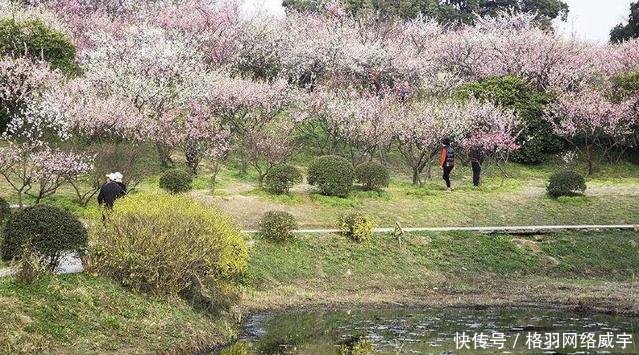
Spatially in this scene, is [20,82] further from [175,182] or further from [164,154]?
[175,182]

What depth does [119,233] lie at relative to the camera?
21734 millimetres

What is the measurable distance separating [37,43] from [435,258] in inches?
972

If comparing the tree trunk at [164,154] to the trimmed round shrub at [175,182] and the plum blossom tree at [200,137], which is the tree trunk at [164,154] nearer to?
the plum blossom tree at [200,137]

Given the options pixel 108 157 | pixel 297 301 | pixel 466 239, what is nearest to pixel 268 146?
pixel 108 157

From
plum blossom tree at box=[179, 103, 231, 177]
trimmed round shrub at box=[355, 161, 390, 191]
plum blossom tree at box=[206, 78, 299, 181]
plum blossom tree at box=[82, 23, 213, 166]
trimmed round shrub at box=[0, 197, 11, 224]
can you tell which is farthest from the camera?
plum blossom tree at box=[206, 78, 299, 181]

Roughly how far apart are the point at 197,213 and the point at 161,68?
2376cm

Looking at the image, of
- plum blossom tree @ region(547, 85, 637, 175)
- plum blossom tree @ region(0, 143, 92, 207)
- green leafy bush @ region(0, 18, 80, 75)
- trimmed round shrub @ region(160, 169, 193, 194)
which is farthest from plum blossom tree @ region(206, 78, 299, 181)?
plum blossom tree @ region(547, 85, 637, 175)

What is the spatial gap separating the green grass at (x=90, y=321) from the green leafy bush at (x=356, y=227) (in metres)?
10.5

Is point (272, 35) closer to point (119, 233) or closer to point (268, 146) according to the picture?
point (268, 146)

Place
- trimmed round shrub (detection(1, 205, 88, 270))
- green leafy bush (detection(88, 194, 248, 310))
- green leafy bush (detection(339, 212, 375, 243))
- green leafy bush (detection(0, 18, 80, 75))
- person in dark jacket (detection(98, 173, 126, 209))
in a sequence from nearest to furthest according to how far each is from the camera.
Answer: trimmed round shrub (detection(1, 205, 88, 270)), green leafy bush (detection(88, 194, 248, 310)), person in dark jacket (detection(98, 173, 126, 209)), green leafy bush (detection(339, 212, 375, 243)), green leafy bush (detection(0, 18, 80, 75))

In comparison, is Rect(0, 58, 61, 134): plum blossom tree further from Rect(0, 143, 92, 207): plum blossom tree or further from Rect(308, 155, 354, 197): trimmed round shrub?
Rect(308, 155, 354, 197): trimmed round shrub

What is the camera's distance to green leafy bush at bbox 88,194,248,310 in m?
21.6

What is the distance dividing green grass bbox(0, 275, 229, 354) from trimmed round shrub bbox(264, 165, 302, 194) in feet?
46.4

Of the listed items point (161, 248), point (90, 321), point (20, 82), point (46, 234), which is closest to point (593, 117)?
point (20, 82)
